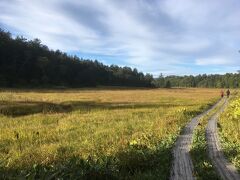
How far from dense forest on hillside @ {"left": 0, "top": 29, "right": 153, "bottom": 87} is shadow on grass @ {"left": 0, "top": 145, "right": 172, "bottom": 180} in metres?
96.3

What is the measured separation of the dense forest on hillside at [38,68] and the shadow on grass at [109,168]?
96.3 meters

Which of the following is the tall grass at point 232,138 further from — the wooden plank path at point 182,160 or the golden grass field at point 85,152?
the golden grass field at point 85,152

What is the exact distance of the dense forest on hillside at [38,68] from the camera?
115 m

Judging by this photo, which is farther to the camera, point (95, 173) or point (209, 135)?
point (209, 135)

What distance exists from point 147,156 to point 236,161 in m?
3.25

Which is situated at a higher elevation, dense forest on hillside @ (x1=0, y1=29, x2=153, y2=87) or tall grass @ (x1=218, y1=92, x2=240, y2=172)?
dense forest on hillside @ (x1=0, y1=29, x2=153, y2=87)

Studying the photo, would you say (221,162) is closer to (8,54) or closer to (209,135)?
(209,135)

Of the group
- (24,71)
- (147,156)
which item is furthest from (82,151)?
(24,71)

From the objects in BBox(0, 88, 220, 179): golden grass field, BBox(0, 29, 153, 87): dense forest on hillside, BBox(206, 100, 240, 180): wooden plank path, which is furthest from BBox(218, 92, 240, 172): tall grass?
BBox(0, 29, 153, 87): dense forest on hillside

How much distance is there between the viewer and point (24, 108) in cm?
3591

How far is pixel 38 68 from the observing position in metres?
125

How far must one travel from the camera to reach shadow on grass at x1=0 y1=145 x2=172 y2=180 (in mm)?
9570

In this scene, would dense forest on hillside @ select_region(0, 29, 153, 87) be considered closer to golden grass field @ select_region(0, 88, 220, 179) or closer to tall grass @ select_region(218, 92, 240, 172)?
golden grass field @ select_region(0, 88, 220, 179)

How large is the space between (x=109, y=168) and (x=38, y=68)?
117 meters
